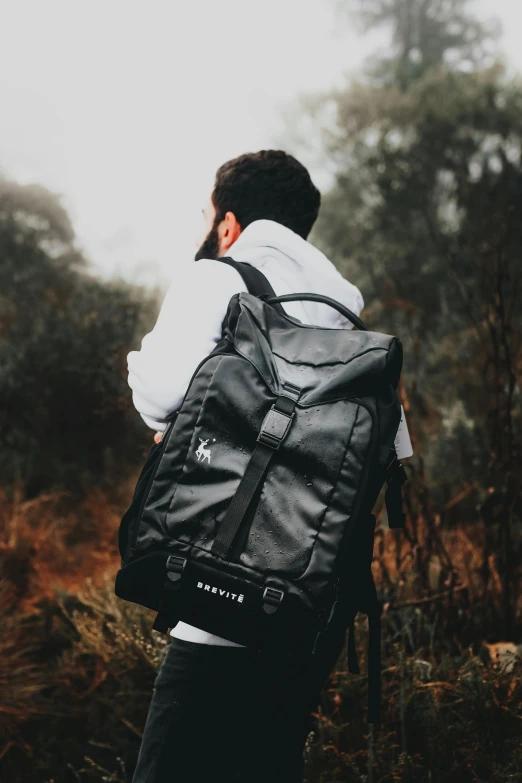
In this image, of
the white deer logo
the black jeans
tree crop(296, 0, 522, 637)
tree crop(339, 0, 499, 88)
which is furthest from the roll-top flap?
tree crop(339, 0, 499, 88)

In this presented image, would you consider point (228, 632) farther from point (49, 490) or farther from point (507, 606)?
point (49, 490)

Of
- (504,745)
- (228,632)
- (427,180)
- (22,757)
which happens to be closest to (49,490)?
(22,757)

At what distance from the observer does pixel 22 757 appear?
87.7 inches

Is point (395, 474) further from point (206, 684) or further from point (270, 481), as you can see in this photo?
point (206, 684)

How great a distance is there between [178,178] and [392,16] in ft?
31.0

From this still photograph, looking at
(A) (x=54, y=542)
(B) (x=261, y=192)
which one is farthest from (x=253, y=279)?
(A) (x=54, y=542)

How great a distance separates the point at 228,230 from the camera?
1397 millimetres

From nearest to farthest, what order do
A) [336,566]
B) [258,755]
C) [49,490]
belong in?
[336,566] → [258,755] → [49,490]

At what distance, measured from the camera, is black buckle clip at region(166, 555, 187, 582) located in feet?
3.33

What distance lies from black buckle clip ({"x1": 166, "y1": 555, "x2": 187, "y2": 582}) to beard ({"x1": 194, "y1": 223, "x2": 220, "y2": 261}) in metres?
0.72

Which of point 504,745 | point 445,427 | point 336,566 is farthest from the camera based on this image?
point 445,427

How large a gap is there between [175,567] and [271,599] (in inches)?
6.6

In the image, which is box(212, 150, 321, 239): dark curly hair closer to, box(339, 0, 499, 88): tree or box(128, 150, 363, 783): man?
box(128, 150, 363, 783): man

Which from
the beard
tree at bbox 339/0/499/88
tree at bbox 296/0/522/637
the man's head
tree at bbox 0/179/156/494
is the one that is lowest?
the beard
